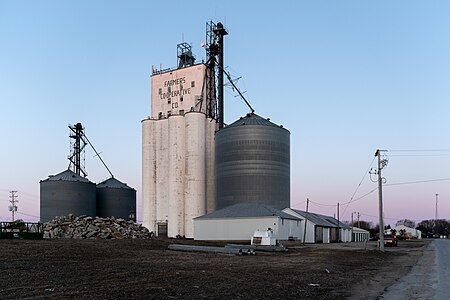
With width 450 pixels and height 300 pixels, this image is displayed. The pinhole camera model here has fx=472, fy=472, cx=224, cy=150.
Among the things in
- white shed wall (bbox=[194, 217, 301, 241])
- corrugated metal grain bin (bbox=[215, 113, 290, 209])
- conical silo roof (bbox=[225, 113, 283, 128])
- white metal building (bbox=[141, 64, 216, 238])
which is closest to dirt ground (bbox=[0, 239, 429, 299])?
white shed wall (bbox=[194, 217, 301, 241])

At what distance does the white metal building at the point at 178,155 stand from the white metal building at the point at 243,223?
9.69m

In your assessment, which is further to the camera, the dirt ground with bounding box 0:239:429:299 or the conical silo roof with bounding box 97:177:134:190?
the conical silo roof with bounding box 97:177:134:190

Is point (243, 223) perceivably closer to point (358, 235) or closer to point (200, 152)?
point (200, 152)

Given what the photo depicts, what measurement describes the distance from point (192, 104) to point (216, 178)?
42.7 ft

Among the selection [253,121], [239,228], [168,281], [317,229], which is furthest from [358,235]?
[168,281]

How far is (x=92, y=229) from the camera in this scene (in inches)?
1735

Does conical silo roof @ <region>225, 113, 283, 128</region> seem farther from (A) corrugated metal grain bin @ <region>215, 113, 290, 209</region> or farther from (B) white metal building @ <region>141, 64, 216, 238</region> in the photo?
(B) white metal building @ <region>141, 64, 216, 238</region>

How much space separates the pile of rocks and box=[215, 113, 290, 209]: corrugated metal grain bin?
1803cm

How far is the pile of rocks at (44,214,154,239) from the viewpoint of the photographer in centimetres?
4347

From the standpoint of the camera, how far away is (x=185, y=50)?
80062 millimetres

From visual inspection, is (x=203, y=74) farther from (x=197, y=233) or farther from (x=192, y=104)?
(x=197, y=233)

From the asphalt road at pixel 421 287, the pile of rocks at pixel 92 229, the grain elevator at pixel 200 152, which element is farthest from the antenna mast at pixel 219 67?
the asphalt road at pixel 421 287

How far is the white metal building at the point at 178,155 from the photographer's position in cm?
6825

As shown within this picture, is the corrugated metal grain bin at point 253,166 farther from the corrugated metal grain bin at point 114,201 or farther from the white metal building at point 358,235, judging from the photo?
the white metal building at point 358,235
